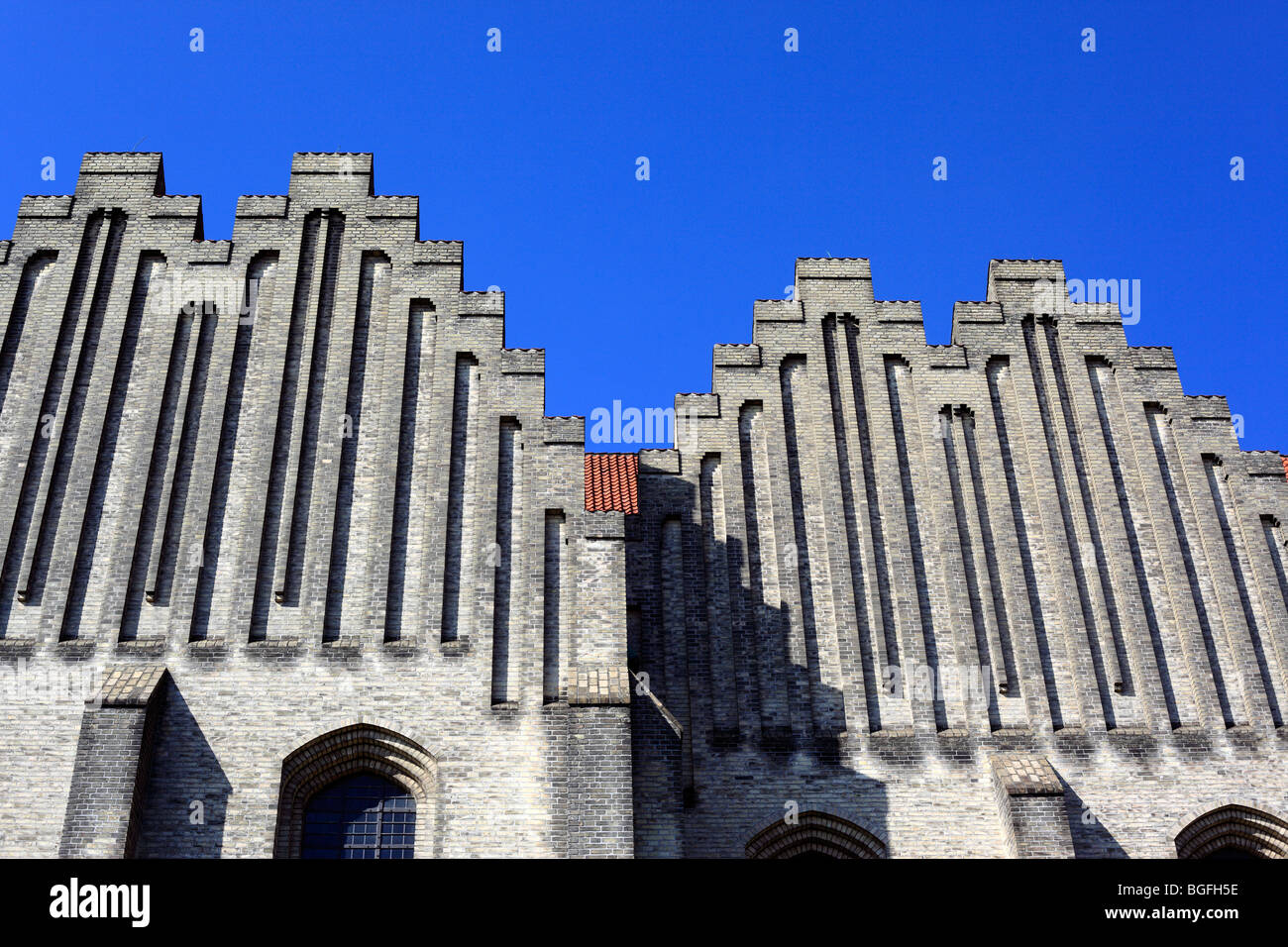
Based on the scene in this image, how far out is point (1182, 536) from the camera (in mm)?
23031

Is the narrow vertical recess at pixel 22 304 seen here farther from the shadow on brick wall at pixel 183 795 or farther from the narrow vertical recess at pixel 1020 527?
the narrow vertical recess at pixel 1020 527

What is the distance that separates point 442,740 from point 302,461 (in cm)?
524

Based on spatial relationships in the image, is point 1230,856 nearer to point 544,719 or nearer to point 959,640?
point 959,640

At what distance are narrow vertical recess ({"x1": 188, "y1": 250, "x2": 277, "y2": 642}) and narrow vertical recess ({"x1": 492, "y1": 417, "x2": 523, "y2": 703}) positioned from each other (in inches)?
167

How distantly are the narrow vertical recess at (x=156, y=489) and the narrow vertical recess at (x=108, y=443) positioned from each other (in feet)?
2.18

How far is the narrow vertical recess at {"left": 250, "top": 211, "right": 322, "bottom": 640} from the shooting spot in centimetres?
2067

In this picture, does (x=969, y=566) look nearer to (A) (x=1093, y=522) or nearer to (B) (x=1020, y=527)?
(B) (x=1020, y=527)

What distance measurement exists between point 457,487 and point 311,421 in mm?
2719

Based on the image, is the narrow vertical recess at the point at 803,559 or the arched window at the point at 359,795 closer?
the arched window at the point at 359,795

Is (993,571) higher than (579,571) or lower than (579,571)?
higher

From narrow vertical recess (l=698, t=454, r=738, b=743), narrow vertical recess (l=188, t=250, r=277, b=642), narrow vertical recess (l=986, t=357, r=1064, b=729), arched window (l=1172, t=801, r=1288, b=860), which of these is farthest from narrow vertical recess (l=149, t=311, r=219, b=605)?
arched window (l=1172, t=801, r=1288, b=860)

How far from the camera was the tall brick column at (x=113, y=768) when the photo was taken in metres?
17.9

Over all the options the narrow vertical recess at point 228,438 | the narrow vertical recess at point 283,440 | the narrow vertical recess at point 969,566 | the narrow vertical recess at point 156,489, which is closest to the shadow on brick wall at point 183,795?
the narrow vertical recess at point 228,438

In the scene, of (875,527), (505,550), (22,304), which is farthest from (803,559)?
(22,304)
